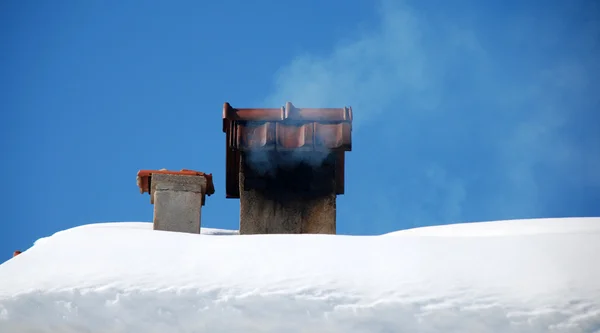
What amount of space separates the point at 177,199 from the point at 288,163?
85cm

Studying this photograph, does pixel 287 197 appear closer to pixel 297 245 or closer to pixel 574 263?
pixel 297 245

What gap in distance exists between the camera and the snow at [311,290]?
2291 millimetres

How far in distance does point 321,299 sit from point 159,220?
8.99ft

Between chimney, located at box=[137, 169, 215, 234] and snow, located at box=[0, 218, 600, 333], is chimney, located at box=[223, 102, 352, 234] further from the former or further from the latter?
snow, located at box=[0, 218, 600, 333]

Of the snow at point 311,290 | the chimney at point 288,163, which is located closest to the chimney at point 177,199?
the chimney at point 288,163

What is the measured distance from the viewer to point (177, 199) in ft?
16.1

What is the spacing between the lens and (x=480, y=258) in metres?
2.51

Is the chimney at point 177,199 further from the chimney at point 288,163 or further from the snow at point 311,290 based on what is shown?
the snow at point 311,290

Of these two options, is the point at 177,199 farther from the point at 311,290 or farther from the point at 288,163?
the point at 311,290

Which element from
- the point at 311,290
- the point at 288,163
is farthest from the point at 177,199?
the point at 311,290

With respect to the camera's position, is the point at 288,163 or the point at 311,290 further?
the point at 288,163

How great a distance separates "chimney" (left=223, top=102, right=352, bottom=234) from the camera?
15.7 ft

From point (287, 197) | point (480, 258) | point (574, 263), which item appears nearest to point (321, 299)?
point (480, 258)

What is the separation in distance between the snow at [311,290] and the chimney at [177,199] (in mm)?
2223
